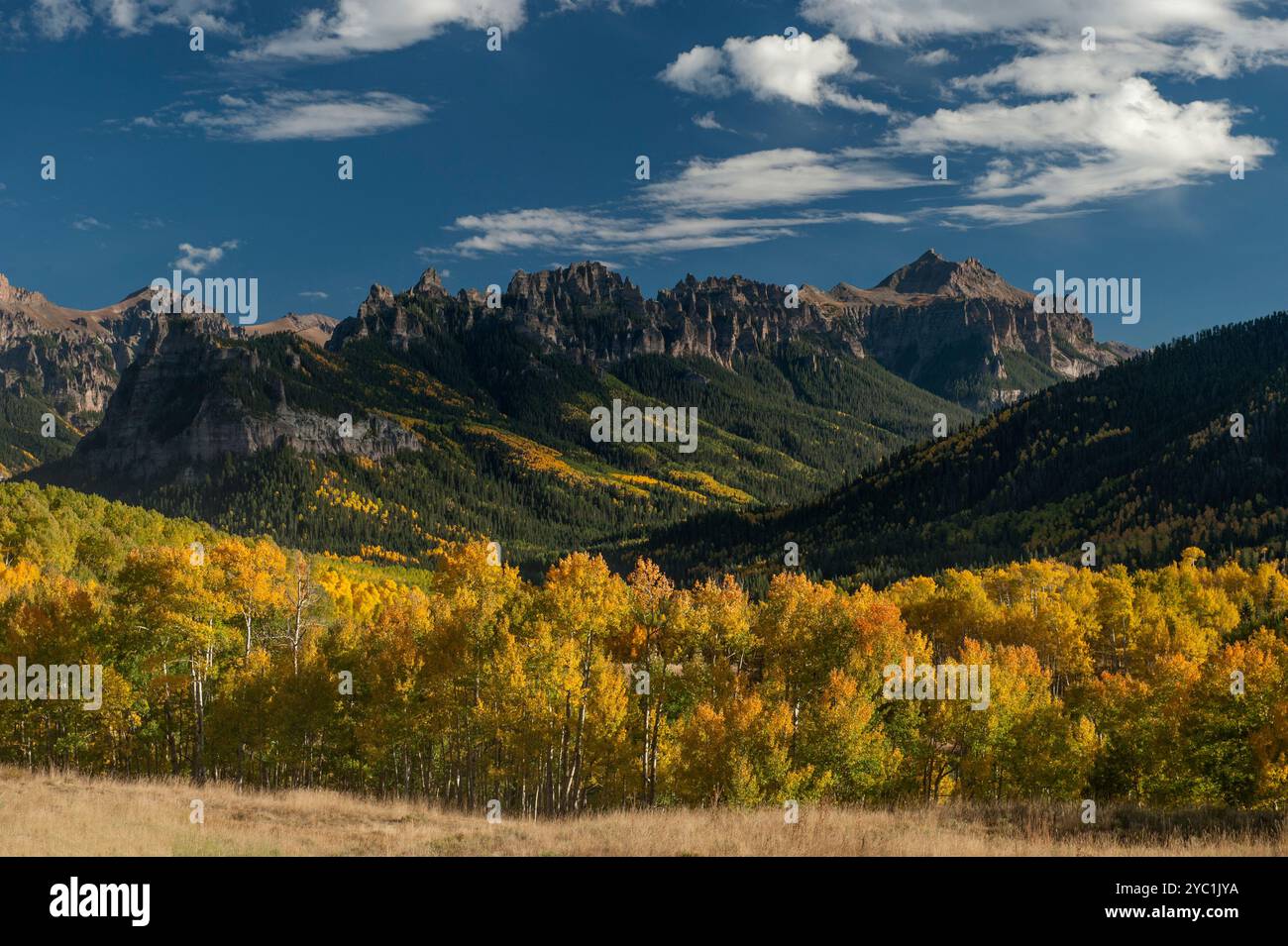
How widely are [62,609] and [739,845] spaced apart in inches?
2208

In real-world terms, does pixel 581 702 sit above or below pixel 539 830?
above

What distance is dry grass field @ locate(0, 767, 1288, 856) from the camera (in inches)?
983

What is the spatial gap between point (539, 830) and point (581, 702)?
23.1m

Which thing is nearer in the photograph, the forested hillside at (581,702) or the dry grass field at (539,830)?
the dry grass field at (539,830)

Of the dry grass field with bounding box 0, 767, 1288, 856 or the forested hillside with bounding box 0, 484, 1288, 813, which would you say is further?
the forested hillside with bounding box 0, 484, 1288, 813

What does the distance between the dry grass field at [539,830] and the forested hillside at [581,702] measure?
14.4m

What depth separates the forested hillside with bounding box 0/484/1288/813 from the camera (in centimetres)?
5447

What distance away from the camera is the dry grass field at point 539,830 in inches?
983

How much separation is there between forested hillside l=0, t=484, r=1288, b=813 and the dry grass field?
1436 cm

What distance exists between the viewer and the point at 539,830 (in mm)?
30766

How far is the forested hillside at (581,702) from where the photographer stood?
54.5 metres

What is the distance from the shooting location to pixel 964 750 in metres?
69.4

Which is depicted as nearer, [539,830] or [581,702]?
[539,830]
